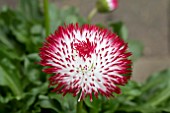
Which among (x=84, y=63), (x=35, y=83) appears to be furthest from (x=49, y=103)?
(x=84, y=63)

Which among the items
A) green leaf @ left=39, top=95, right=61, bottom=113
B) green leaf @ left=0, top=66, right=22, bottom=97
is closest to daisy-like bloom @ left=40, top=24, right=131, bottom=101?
green leaf @ left=39, top=95, right=61, bottom=113

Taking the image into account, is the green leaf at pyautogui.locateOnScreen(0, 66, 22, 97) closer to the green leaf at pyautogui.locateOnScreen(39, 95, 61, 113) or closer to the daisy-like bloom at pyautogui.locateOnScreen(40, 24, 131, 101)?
the green leaf at pyautogui.locateOnScreen(39, 95, 61, 113)

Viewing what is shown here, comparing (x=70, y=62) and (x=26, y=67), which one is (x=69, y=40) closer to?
(x=70, y=62)

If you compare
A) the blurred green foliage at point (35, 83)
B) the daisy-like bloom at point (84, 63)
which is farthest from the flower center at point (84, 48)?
→ the blurred green foliage at point (35, 83)

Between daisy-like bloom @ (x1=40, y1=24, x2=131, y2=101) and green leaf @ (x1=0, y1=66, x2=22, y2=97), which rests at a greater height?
green leaf @ (x1=0, y1=66, x2=22, y2=97)

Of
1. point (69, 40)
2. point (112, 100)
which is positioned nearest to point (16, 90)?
point (112, 100)

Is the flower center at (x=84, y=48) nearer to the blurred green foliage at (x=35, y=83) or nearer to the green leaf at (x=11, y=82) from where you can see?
the blurred green foliage at (x=35, y=83)
